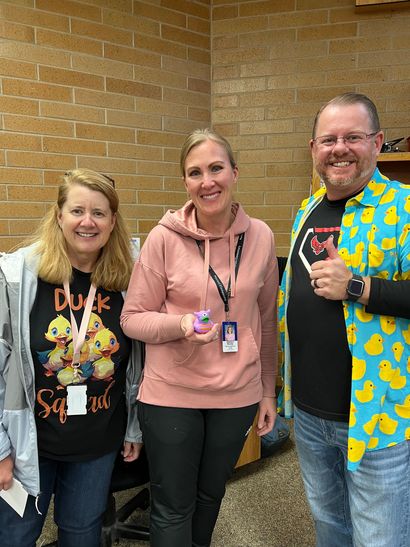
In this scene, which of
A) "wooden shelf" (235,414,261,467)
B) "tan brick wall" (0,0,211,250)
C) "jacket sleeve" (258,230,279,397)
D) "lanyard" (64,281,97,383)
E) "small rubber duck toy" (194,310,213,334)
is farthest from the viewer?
"tan brick wall" (0,0,211,250)

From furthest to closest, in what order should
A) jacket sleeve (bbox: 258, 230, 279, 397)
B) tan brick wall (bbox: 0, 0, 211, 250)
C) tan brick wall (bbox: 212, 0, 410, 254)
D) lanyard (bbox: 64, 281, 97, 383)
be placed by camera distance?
tan brick wall (bbox: 212, 0, 410, 254) → tan brick wall (bbox: 0, 0, 211, 250) → jacket sleeve (bbox: 258, 230, 279, 397) → lanyard (bbox: 64, 281, 97, 383)

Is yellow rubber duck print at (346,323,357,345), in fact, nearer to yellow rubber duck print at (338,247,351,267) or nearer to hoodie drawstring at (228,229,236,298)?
yellow rubber duck print at (338,247,351,267)

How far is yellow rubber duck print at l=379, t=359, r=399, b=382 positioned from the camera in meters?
1.10

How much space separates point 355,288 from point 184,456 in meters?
0.76

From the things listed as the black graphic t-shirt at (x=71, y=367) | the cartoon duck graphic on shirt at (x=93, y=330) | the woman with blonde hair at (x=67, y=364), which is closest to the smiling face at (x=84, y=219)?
the woman with blonde hair at (x=67, y=364)

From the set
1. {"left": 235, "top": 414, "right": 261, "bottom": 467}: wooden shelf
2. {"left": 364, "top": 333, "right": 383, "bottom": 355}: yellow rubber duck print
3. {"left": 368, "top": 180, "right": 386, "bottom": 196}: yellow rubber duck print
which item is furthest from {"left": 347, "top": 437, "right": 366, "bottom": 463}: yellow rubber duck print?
{"left": 235, "top": 414, "right": 261, "bottom": 467}: wooden shelf

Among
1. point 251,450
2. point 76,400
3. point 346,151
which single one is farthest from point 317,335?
point 251,450

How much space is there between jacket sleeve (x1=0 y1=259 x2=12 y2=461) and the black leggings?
43 cm

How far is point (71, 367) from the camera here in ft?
4.32

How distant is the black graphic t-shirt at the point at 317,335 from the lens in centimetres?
116

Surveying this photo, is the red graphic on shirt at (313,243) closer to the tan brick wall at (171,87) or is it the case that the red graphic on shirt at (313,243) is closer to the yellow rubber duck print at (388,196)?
the yellow rubber duck print at (388,196)

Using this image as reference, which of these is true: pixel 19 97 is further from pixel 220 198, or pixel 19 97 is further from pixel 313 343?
pixel 313 343

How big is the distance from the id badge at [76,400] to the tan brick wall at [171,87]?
171 centimetres

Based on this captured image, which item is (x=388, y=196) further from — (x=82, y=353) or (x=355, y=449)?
(x=82, y=353)
